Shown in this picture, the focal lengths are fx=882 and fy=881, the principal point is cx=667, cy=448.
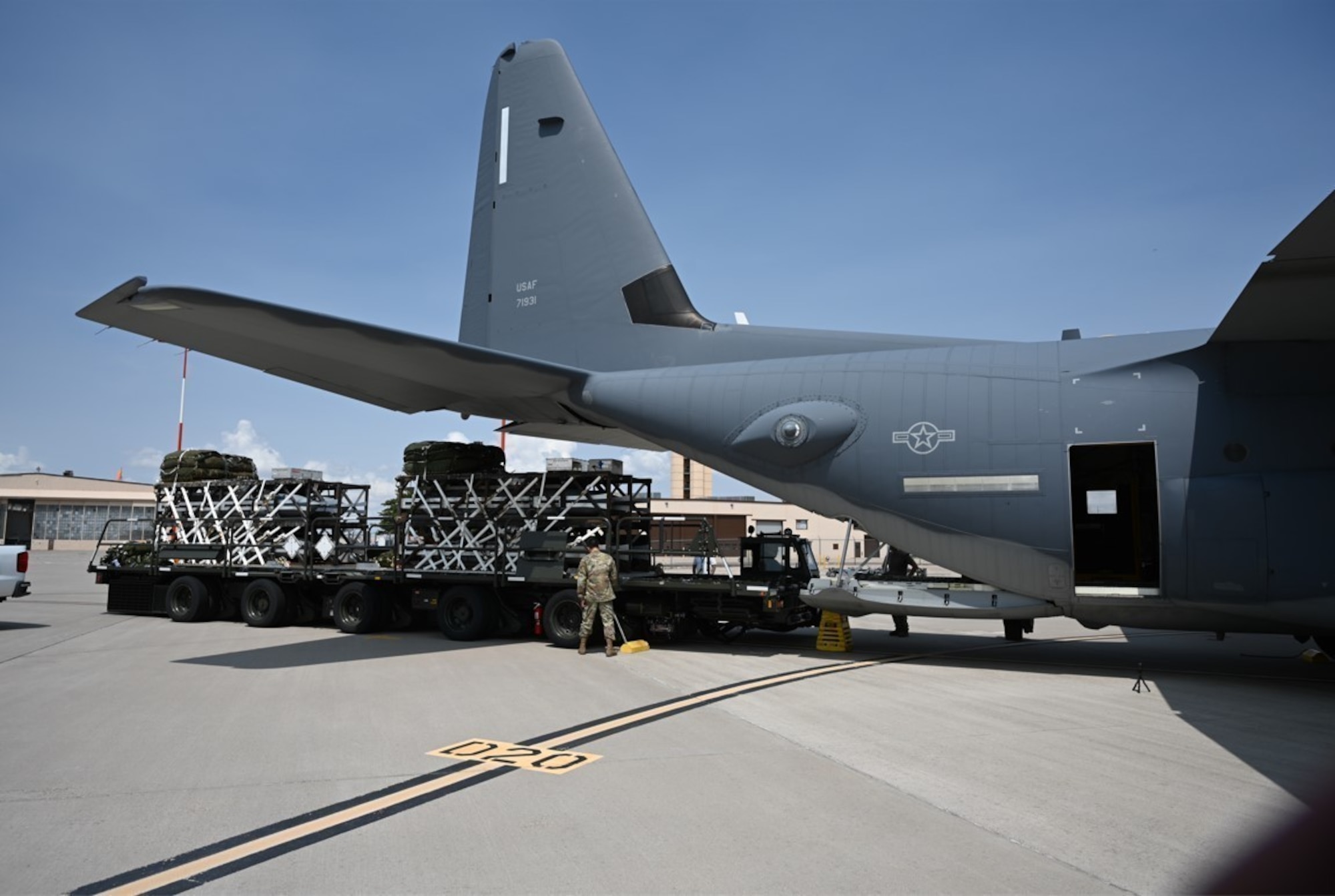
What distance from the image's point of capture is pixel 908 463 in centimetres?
1098

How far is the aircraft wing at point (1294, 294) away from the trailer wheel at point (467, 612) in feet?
34.1

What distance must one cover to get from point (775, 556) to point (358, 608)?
710 cm

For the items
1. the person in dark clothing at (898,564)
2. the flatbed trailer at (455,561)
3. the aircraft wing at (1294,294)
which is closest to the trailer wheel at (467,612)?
the flatbed trailer at (455,561)

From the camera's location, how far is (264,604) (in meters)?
15.8

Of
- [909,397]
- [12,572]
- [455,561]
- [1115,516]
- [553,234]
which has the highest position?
[553,234]

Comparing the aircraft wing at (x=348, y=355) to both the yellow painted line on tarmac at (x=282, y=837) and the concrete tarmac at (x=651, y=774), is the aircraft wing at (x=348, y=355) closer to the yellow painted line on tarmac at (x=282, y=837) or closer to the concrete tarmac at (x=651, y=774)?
the concrete tarmac at (x=651, y=774)

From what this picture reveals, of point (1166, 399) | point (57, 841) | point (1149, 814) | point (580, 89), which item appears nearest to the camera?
point (57, 841)

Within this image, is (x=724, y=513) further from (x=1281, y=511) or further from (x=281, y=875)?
(x=281, y=875)

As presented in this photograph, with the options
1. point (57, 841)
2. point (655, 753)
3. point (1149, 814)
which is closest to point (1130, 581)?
point (1149, 814)

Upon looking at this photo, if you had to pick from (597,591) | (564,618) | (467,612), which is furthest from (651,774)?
(467,612)

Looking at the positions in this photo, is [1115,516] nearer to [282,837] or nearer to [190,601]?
A: [282,837]

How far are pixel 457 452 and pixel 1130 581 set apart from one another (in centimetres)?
1020

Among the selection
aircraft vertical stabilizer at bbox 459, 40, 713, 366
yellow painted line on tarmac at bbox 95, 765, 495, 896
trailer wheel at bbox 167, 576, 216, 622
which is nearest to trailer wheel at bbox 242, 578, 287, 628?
trailer wheel at bbox 167, 576, 216, 622

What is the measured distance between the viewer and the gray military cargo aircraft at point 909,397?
30.6 feet
